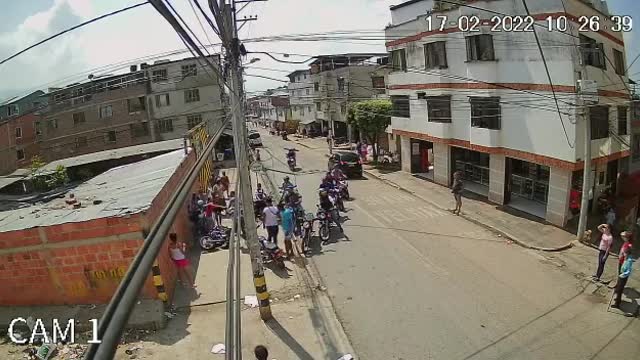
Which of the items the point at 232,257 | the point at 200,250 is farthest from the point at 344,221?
the point at 232,257

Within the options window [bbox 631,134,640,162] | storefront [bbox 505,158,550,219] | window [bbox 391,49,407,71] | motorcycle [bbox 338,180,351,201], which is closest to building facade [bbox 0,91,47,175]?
motorcycle [bbox 338,180,351,201]

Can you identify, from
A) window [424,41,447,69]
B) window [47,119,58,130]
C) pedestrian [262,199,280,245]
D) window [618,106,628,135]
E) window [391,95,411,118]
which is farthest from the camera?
window [47,119,58,130]

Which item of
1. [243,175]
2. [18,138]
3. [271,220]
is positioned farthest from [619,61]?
[18,138]

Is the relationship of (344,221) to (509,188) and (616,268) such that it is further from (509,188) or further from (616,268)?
(616,268)

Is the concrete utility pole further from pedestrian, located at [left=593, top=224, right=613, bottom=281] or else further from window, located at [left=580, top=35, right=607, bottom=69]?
window, located at [left=580, top=35, right=607, bottom=69]

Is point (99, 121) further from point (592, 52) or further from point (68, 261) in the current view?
point (592, 52)

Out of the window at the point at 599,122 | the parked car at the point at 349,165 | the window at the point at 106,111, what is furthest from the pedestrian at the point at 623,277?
the window at the point at 106,111
